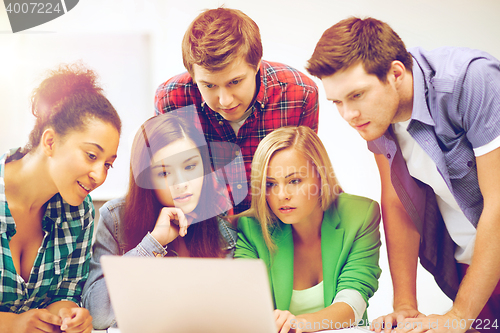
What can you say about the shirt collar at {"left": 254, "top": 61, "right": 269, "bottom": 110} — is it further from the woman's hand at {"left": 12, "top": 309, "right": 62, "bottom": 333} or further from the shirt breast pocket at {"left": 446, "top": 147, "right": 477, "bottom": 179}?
the woman's hand at {"left": 12, "top": 309, "right": 62, "bottom": 333}

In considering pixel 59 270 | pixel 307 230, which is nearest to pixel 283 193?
pixel 307 230

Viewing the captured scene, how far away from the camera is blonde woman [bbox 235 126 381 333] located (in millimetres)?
1535

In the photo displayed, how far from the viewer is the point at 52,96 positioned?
1.65m

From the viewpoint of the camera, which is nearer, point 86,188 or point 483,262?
point 483,262

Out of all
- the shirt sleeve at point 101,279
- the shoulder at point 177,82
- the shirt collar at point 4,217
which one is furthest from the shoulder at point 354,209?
the shirt collar at point 4,217

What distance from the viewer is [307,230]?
1.58 m

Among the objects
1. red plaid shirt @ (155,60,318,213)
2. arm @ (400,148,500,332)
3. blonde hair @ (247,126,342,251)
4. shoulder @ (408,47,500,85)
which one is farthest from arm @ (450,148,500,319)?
red plaid shirt @ (155,60,318,213)

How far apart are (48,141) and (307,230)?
105 cm

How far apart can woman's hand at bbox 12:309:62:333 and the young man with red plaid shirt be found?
803 mm

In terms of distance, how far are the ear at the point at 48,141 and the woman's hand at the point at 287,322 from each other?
104 cm

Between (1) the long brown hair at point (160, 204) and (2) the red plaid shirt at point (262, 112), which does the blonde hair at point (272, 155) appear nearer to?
(2) the red plaid shirt at point (262, 112)

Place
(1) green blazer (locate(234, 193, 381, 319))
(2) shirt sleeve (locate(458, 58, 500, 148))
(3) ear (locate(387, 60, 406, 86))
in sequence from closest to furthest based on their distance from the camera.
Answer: (2) shirt sleeve (locate(458, 58, 500, 148)) < (3) ear (locate(387, 60, 406, 86)) < (1) green blazer (locate(234, 193, 381, 319))

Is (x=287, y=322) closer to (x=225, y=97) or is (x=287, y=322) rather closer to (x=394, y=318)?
(x=394, y=318)

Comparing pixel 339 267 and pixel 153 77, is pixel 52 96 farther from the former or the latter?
pixel 339 267
